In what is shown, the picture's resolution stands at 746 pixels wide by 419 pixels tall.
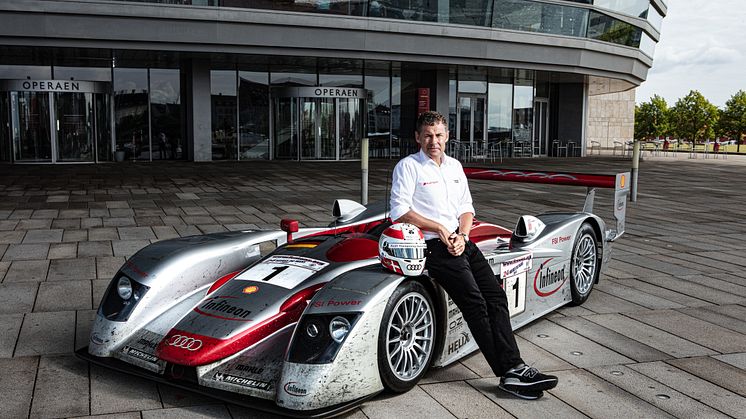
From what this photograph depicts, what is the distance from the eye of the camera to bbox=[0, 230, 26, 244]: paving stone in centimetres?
876

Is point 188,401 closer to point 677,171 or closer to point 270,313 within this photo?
point 270,313

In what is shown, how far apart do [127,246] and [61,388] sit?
464cm

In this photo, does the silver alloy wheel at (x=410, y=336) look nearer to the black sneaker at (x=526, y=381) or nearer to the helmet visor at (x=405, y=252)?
the helmet visor at (x=405, y=252)

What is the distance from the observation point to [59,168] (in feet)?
71.3

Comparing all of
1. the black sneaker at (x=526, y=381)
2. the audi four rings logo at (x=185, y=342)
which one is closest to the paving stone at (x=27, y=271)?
the audi four rings logo at (x=185, y=342)

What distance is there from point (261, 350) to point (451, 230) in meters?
1.42

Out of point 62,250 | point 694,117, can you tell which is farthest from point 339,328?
point 694,117

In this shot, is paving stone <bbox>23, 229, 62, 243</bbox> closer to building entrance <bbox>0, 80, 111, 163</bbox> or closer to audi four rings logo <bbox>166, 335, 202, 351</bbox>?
audi four rings logo <bbox>166, 335, 202, 351</bbox>

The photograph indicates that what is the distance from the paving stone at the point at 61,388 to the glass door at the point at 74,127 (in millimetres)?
21835

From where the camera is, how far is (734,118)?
244 ft

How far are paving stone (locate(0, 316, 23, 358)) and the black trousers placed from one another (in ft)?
9.55

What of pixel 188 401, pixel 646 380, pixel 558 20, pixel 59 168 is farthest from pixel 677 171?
pixel 188 401

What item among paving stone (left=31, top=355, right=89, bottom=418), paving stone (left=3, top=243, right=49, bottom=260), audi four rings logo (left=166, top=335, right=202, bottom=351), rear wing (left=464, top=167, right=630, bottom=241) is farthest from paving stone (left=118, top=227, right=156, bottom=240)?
audi four rings logo (left=166, top=335, right=202, bottom=351)

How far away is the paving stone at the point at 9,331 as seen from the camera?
4.68 m
